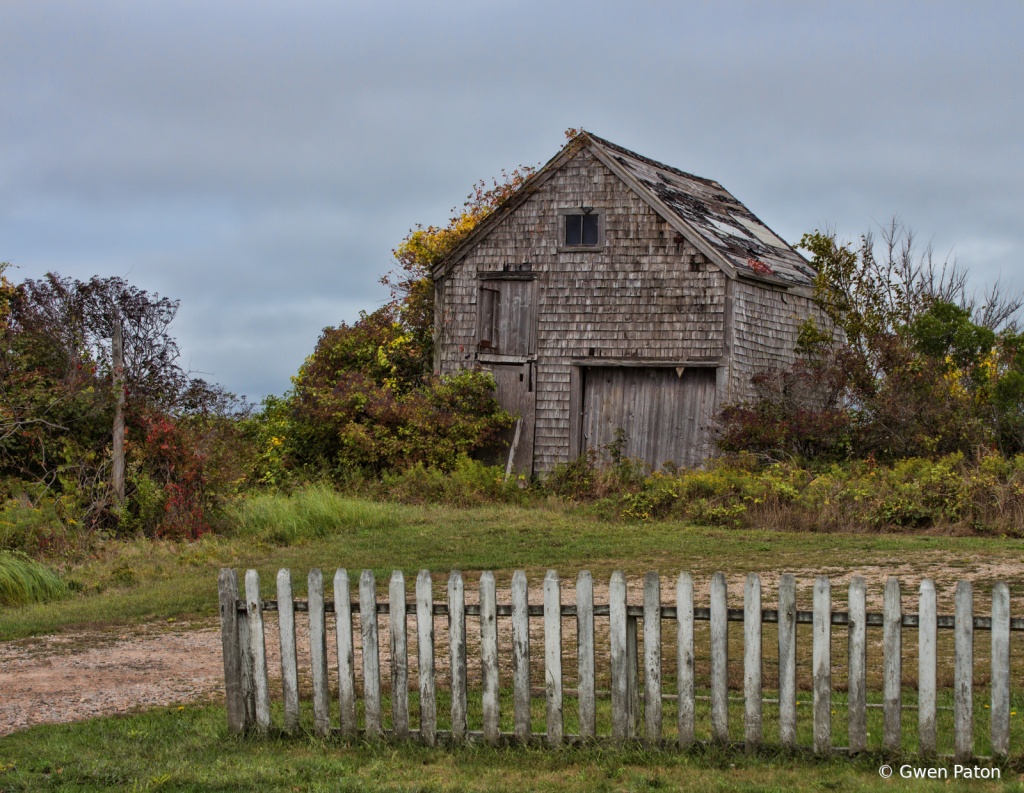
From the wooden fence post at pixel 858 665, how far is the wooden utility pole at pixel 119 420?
432 inches

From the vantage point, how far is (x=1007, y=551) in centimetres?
1212

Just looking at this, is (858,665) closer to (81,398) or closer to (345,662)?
(345,662)

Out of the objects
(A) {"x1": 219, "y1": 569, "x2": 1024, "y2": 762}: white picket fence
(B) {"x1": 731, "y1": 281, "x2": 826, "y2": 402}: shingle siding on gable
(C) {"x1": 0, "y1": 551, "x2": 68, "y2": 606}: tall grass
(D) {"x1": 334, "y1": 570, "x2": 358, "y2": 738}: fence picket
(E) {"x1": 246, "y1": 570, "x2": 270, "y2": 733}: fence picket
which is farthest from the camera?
(B) {"x1": 731, "y1": 281, "x2": 826, "y2": 402}: shingle siding on gable

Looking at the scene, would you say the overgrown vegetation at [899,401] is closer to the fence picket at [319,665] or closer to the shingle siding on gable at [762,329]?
the shingle siding on gable at [762,329]

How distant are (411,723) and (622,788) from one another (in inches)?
67.7

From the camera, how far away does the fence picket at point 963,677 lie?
511cm

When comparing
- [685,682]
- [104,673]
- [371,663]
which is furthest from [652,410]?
[685,682]

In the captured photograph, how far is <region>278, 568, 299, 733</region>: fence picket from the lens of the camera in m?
5.88

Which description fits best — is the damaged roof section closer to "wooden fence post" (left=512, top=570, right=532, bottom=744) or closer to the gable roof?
the gable roof

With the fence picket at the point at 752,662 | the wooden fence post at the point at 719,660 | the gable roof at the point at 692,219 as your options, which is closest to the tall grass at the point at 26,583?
the wooden fence post at the point at 719,660

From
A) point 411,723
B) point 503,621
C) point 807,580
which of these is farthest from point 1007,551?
point 411,723

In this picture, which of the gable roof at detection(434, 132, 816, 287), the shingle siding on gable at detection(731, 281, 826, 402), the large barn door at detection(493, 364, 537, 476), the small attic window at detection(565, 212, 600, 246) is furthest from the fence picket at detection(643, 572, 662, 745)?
the small attic window at detection(565, 212, 600, 246)

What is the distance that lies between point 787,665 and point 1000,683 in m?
1.00

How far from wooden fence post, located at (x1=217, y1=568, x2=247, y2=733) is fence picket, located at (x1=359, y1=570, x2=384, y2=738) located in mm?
740
